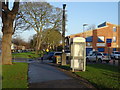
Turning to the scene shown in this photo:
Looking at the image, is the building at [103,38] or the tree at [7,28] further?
the building at [103,38]

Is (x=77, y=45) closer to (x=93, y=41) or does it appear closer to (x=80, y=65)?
(x=80, y=65)

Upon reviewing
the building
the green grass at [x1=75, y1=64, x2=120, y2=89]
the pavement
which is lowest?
the pavement

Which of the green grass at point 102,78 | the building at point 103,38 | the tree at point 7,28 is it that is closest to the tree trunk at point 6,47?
the tree at point 7,28

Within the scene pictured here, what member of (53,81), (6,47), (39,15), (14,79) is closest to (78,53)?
(53,81)

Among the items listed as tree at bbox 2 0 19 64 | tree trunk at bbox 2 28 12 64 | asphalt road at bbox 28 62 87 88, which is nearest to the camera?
asphalt road at bbox 28 62 87 88

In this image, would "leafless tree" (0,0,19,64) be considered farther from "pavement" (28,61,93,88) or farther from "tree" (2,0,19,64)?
"pavement" (28,61,93,88)

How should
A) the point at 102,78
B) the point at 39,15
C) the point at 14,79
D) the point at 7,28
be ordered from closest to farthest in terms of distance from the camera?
the point at 14,79 < the point at 102,78 < the point at 7,28 < the point at 39,15

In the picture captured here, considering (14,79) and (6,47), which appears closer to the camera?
(14,79)

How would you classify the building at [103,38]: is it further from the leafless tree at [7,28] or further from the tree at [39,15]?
the leafless tree at [7,28]

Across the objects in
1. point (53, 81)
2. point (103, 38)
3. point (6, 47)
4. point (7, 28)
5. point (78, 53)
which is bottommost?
point (53, 81)

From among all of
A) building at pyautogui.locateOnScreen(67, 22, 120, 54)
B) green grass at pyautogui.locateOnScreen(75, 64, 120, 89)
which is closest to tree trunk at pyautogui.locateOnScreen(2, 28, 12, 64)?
green grass at pyautogui.locateOnScreen(75, 64, 120, 89)

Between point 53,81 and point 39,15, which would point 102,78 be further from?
point 39,15

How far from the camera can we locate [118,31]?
62.5 meters

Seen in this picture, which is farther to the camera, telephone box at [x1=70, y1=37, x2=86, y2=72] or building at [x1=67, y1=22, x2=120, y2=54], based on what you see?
building at [x1=67, y1=22, x2=120, y2=54]
